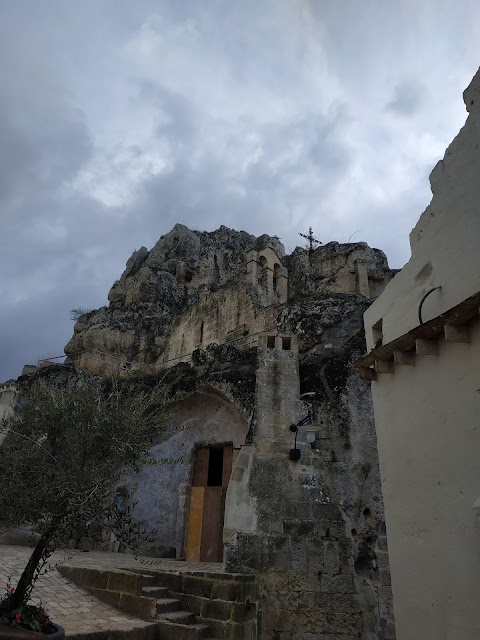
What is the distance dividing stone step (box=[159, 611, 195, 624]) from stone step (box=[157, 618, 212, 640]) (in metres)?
0.08

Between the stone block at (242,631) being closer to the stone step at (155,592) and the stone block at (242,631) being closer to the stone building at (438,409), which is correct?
the stone step at (155,592)

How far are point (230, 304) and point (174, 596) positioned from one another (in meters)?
16.2

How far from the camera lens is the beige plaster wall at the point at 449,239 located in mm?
5148

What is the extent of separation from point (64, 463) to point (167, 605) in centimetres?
297

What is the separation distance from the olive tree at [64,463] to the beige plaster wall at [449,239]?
13.7ft

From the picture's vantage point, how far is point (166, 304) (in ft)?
90.0

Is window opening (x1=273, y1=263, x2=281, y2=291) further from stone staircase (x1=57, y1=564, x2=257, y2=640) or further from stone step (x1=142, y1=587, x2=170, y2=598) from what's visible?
stone step (x1=142, y1=587, x2=170, y2=598)

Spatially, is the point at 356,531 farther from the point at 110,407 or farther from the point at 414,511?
the point at 110,407

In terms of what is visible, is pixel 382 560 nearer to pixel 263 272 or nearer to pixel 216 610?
pixel 216 610

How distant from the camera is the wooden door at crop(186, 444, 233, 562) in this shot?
455 inches

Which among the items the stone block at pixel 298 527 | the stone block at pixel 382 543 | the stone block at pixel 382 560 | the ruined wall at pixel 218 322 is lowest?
the stone block at pixel 382 560

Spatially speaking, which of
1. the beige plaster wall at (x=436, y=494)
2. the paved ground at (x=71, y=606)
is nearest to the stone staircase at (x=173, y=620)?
the paved ground at (x=71, y=606)

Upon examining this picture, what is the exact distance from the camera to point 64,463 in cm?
608

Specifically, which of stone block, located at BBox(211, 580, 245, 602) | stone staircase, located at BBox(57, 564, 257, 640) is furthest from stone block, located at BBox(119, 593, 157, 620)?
stone block, located at BBox(211, 580, 245, 602)
